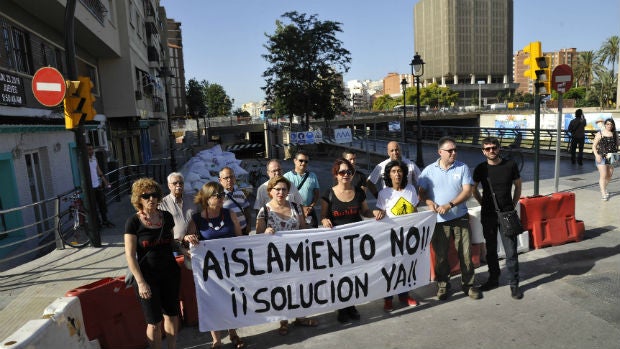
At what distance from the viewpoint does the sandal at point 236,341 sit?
450cm

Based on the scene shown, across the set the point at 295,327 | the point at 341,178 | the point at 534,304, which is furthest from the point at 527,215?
the point at 295,327

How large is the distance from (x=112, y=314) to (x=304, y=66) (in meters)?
36.9

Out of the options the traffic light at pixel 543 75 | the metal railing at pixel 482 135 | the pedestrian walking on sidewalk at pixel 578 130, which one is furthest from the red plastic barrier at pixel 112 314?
the metal railing at pixel 482 135

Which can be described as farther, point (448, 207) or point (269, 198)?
point (269, 198)

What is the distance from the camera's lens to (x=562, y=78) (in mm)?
9367

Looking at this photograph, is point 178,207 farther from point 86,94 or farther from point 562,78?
point 562,78

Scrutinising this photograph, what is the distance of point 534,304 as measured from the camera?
5.09 metres

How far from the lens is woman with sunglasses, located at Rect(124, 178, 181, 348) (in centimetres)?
381

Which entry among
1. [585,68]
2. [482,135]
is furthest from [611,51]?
[482,135]

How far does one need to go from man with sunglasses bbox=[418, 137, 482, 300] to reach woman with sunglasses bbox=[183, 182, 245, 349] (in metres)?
2.37

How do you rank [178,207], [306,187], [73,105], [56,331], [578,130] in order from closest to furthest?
[56,331] → [178,207] → [306,187] → [73,105] → [578,130]

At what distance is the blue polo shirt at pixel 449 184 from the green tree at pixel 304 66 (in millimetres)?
35054

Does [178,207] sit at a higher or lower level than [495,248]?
higher

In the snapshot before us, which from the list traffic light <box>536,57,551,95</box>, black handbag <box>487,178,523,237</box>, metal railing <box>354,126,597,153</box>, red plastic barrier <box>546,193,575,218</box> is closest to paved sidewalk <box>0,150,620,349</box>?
red plastic barrier <box>546,193,575,218</box>
